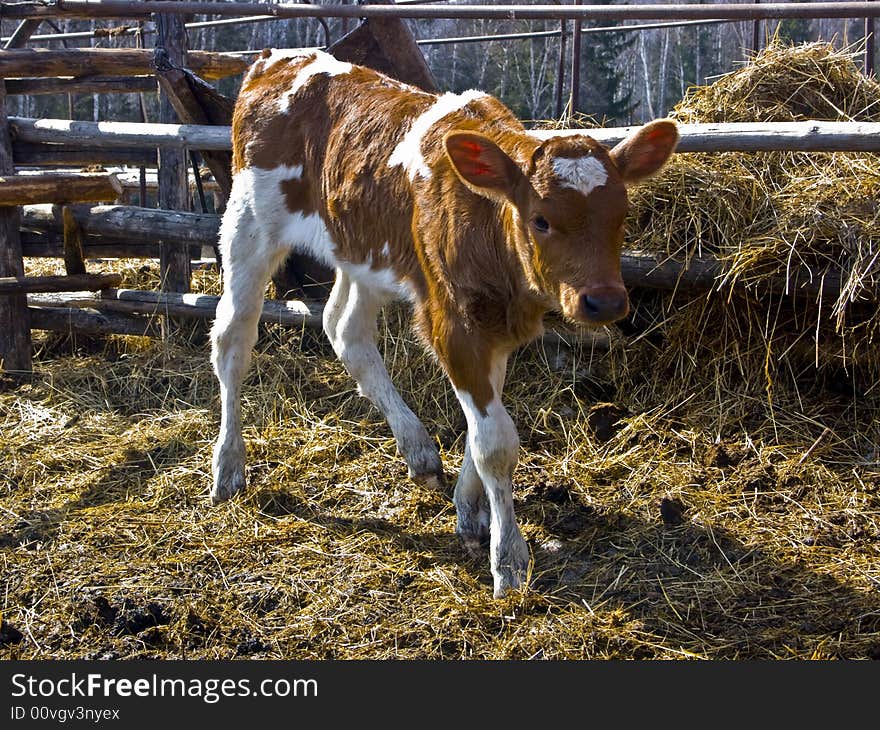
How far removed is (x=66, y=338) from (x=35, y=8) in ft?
7.53

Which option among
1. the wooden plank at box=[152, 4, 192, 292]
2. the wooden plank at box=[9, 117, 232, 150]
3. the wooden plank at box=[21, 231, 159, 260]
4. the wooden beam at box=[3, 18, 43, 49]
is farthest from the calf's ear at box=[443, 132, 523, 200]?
the wooden beam at box=[3, 18, 43, 49]

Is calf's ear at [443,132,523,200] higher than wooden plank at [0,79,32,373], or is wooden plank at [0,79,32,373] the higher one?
calf's ear at [443,132,523,200]

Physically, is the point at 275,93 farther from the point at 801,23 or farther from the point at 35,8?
the point at 801,23

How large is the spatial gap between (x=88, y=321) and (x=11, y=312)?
510mm

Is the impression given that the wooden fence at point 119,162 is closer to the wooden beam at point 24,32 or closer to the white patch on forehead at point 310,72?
the white patch on forehead at point 310,72

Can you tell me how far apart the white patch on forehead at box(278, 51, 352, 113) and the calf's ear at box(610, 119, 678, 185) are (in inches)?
74.3

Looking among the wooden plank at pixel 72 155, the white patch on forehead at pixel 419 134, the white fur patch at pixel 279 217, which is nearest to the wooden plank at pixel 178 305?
the wooden plank at pixel 72 155

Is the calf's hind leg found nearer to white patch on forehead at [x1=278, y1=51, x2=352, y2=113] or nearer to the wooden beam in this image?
white patch on forehead at [x1=278, y1=51, x2=352, y2=113]

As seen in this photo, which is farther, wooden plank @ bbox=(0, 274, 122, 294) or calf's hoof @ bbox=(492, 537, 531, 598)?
wooden plank @ bbox=(0, 274, 122, 294)

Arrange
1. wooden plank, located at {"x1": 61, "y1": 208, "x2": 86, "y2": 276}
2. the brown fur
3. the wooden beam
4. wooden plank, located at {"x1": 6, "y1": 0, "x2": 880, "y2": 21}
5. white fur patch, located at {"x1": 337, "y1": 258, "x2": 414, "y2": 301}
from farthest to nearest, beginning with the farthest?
1. the wooden beam
2. wooden plank, located at {"x1": 61, "y1": 208, "x2": 86, "y2": 276}
3. wooden plank, located at {"x1": 6, "y1": 0, "x2": 880, "y2": 21}
4. white fur patch, located at {"x1": 337, "y1": 258, "x2": 414, "y2": 301}
5. the brown fur

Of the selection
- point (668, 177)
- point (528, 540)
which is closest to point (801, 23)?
point (668, 177)

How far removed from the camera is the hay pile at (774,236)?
5.09m

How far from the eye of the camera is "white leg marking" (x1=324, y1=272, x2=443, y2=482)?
525cm

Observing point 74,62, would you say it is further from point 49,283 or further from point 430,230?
point 430,230
